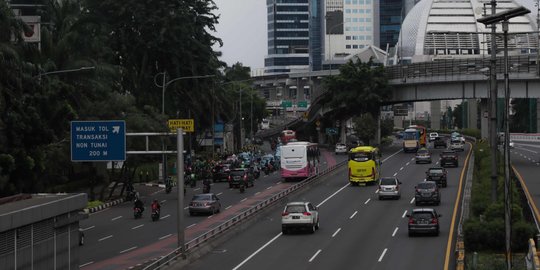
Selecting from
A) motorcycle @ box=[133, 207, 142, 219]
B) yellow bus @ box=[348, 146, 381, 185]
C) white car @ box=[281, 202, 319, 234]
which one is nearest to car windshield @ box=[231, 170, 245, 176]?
yellow bus @ box=[348, 146, 381, 185]

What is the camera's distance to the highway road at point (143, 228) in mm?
35750

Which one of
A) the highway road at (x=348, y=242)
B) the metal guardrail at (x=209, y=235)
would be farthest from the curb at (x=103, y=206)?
the highway road at (x=348, y=242)

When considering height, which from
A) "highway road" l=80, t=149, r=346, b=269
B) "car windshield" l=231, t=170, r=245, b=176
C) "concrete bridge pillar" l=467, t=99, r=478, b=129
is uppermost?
"concrete bridge pillar" l=467, t=99, r=478, b=129

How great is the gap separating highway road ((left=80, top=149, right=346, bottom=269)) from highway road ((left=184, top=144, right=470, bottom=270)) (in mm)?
2501

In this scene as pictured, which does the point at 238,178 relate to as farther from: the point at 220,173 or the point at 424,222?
the point at 424,222

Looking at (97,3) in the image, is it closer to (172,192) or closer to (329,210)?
(172,192)

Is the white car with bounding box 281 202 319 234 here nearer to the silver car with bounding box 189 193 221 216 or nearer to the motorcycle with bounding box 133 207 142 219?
the silver car with bounding box 189 193 221 216

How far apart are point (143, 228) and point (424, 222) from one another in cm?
1525

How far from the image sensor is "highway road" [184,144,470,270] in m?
33.2

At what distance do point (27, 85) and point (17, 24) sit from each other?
3.45 meters

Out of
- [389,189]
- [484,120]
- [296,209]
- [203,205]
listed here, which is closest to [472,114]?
[484,120]

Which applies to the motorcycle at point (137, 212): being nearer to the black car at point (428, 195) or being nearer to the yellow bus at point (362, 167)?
the black car at point (428, 195)

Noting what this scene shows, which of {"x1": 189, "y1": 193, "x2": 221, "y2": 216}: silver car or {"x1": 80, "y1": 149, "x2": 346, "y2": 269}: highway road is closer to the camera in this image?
{"x1": 80, "y1": 149, "x2": 346, "y2": 269}: highway road

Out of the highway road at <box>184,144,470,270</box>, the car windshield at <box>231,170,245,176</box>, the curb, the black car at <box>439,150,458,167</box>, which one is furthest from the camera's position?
the black car at <box>439,150,458,167</box>
